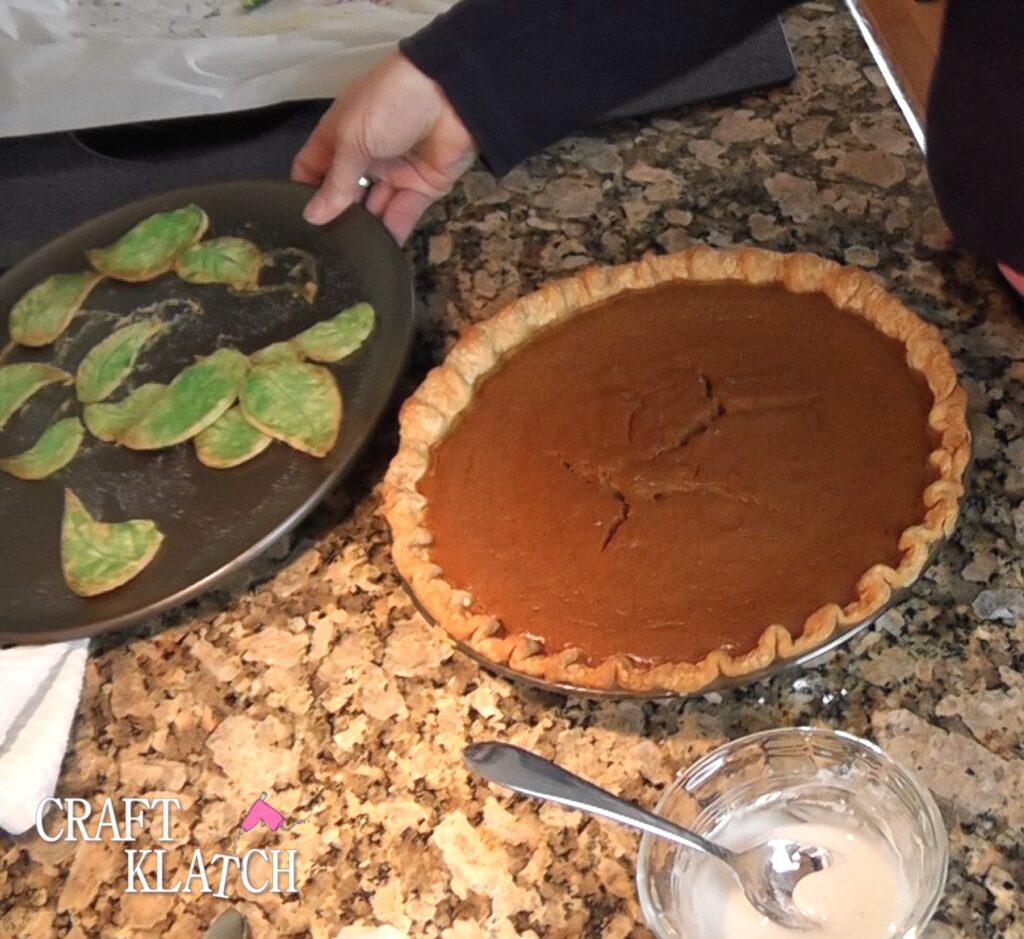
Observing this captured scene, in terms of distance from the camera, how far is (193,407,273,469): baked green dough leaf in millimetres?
1206

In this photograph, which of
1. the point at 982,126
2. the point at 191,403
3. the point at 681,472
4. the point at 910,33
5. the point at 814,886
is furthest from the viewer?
the point at 910,33

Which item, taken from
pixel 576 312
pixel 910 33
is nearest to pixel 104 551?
pixel 576 312

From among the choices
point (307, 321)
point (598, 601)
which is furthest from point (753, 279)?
point (307, 321)

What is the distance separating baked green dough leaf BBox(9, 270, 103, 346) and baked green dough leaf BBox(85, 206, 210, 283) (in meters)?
0.03

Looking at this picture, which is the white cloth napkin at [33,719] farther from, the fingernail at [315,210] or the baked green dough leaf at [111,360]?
the fingernail at [315,210]

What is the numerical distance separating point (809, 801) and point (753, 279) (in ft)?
1.79

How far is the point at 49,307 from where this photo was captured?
142 centimetres

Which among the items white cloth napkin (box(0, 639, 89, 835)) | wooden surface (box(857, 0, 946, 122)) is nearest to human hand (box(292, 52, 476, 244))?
white cloth napkin (box(0, 639, 89, 835))

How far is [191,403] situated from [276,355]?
0.36 ft

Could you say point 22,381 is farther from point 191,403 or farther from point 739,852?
point 739,852

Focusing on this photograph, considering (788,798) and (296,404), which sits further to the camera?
(296,404)

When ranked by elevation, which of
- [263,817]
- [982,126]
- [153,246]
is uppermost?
[982,126]

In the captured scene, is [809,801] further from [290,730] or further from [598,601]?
[290,730]

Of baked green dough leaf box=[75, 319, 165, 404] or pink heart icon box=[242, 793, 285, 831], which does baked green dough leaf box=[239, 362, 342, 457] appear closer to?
baked green dough leaf box=[75, 319, 165, 404]
